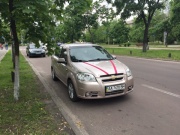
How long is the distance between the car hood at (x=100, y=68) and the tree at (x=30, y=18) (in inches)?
53.0

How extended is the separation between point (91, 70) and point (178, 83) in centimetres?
401

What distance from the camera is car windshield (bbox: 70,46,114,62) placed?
6.08m

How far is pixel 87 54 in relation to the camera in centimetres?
634

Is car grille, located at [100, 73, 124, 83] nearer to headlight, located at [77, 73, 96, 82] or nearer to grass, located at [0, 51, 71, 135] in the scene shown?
headlight, located at [77, 73, 96, 82]

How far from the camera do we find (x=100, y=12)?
3238 cm

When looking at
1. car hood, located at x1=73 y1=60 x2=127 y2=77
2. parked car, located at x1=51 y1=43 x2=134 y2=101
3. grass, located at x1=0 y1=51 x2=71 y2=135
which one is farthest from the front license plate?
grass, located at x1=0 y1=51 x2=71 y2=135

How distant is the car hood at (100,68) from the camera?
198 inches

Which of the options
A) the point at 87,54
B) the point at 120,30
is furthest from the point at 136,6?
the point at 87,54

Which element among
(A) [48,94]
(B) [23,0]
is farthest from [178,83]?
(B) [23,0]

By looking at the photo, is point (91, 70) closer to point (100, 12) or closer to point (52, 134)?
point (52, 134)

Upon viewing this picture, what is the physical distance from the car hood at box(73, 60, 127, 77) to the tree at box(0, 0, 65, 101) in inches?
53.0

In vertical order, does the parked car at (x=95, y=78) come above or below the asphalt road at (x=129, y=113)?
above

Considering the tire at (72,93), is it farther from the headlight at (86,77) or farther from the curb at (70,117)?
the headlight at (86,77)

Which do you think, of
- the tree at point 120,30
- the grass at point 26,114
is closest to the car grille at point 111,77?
the grass at point 26,114
